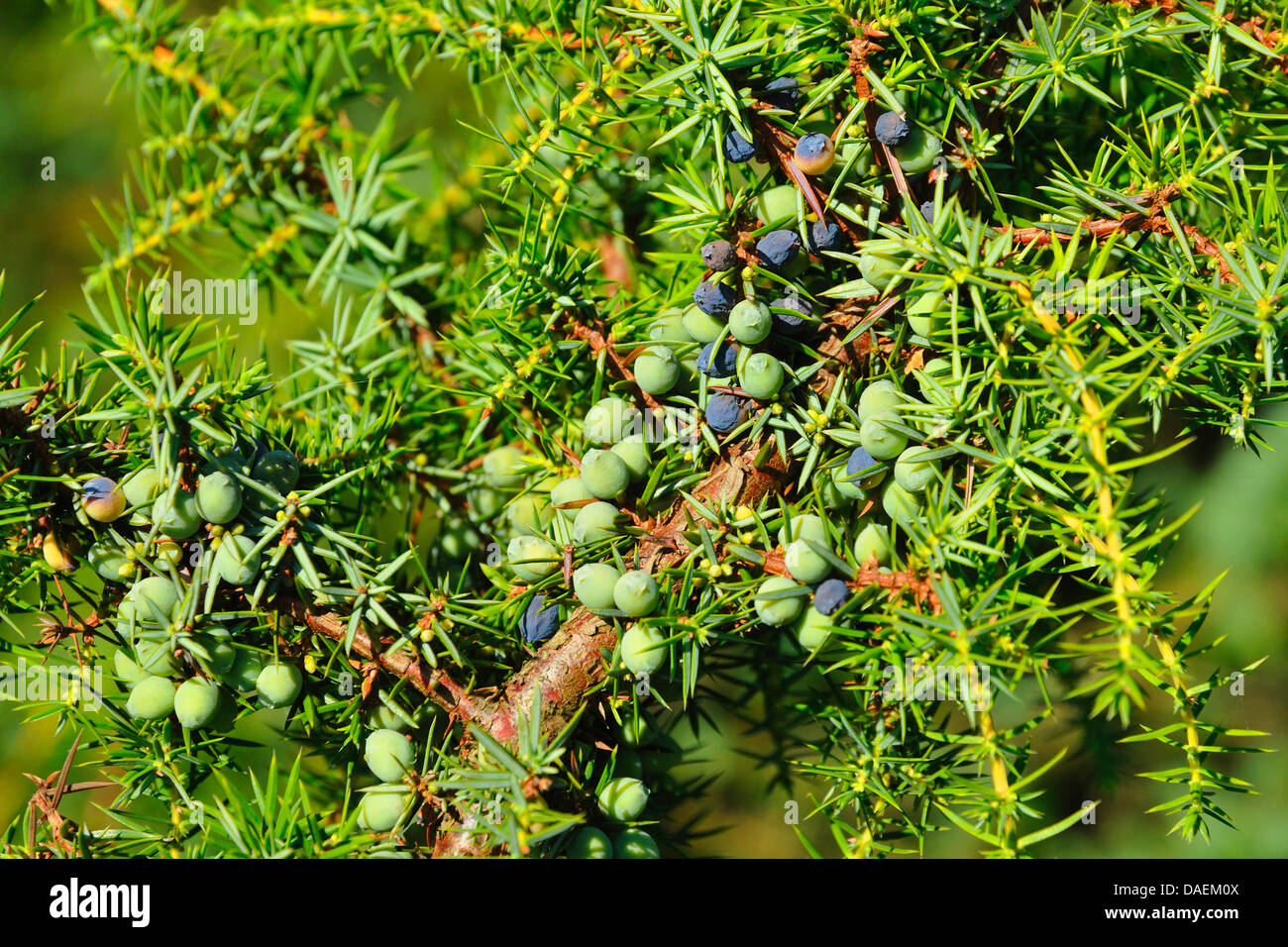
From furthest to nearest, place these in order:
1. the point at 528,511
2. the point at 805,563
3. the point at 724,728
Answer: the point at 724,728 < the point at 528,511 < the point at 805,563

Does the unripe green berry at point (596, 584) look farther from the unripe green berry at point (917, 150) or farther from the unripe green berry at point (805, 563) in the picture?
the unripe green berry at point (917, 150)

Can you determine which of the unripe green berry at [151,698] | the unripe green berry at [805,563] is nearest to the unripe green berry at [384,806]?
the unripe green berry at [151,698]

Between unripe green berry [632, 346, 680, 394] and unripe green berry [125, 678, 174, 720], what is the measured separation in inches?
10.8

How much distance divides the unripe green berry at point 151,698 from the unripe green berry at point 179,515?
7 cm

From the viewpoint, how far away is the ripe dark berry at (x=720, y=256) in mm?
374

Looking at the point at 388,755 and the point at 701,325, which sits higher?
the point at 701,325

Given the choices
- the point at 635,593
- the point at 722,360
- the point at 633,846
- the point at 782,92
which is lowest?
the point at 633,846

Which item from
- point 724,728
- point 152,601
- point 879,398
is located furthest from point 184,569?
point 724,728

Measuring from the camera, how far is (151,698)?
41 centimetres

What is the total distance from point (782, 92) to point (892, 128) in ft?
0.19

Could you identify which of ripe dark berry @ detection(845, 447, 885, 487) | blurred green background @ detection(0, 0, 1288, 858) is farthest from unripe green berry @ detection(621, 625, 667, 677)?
blurred green background @ detection(0, 0, 1288, 858)

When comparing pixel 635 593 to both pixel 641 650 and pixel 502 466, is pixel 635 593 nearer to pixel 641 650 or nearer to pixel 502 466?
pixel 641 650

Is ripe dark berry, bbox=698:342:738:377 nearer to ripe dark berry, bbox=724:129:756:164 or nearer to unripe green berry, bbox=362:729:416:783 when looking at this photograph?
Result: ripe dark berry, bbox=724:129:756:164
